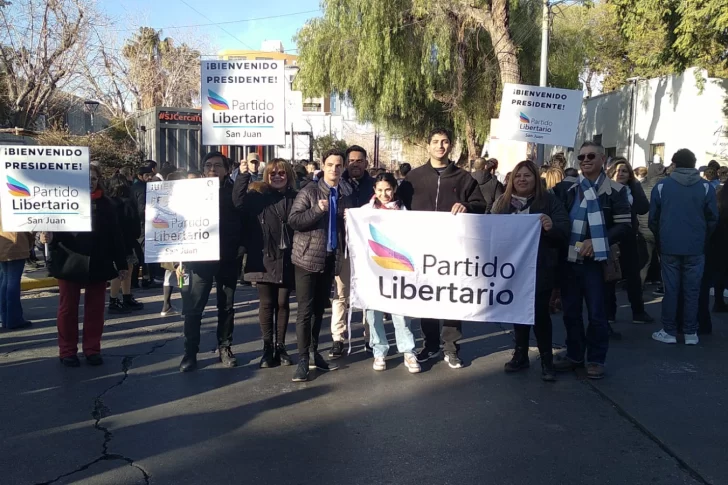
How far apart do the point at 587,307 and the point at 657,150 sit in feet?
57.4

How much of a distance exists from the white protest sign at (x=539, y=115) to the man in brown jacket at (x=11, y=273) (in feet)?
23.1

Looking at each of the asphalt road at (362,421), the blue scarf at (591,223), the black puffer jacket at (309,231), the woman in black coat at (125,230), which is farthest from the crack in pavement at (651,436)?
the woman in black coat at (125,230)

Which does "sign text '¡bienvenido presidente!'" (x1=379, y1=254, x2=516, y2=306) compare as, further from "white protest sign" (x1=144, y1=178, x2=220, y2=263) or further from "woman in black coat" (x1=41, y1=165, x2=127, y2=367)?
"woman in black coat" (x1=41, y1=165, x2=127, y2=367)

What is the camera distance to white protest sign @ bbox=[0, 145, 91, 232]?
6.44 meters

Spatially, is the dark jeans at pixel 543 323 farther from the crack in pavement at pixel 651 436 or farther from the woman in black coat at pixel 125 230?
A: the woman in black coat at pixel 125 230

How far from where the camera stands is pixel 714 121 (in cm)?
1892

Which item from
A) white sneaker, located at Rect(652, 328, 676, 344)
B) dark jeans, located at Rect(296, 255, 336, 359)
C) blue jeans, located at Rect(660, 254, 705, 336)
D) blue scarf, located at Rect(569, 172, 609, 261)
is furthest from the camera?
white sneaker, located at Rect(652, 328, 676, 344)

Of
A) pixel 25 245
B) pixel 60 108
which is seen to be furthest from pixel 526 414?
pixel 60 108

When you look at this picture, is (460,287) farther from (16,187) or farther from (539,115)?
(539,115)

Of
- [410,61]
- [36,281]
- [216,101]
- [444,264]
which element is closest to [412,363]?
[444,264]

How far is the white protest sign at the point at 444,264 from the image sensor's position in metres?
5.85

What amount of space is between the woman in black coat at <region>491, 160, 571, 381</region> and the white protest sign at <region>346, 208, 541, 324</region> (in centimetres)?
16

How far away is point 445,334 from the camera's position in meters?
6.46

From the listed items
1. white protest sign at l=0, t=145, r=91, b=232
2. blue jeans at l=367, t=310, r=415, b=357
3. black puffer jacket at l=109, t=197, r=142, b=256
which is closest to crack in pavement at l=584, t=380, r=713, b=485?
blue jeans at l=367, t=310, r=415, b=357
